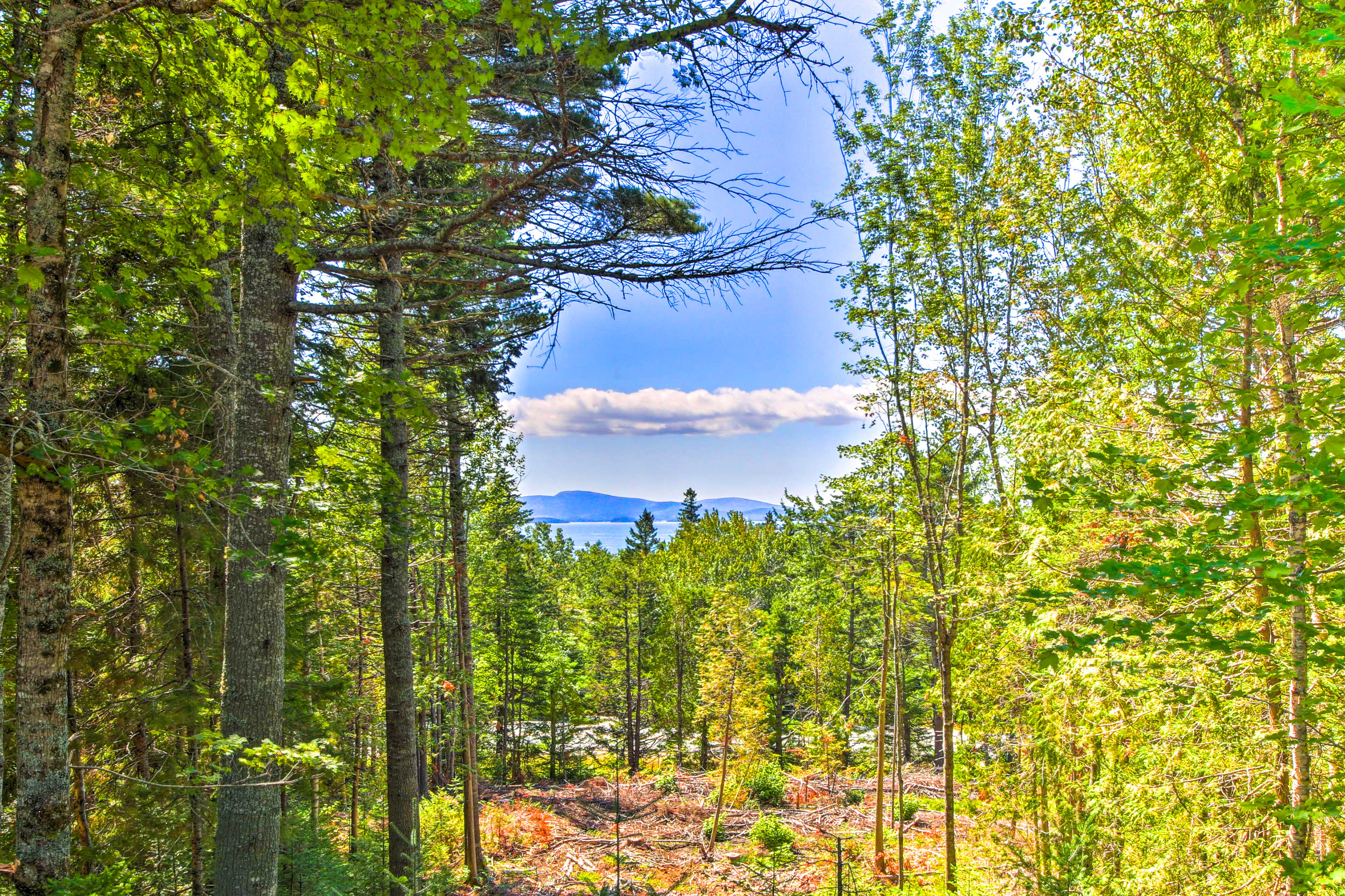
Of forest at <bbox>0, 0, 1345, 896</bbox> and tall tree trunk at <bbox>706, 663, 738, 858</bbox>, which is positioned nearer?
forest at <bbox>0, 0, 1345, 896</bbox>

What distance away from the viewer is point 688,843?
13.1 meters

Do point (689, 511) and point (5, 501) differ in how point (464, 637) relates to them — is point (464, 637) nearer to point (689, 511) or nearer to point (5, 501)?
point (5, 501)

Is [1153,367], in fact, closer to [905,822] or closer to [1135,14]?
[1135,14]

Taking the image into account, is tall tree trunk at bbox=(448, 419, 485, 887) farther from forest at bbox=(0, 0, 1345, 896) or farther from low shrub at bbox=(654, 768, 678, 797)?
low shrub at bbox=(654, 768, 678, 797)

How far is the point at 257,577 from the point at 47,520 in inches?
36.7

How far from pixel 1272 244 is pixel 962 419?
4.83 metres

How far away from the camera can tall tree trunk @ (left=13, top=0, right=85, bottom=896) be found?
7.76 ft

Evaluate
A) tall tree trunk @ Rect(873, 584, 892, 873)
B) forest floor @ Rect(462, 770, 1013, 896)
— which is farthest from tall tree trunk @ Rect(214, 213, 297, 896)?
tall tree trunk @ Rect(873, 584, 892, 873)

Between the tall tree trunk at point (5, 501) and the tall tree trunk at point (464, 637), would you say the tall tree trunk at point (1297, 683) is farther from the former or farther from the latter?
the tall tree trunk at point (464, 637)

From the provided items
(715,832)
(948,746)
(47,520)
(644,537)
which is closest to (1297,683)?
(948,746)

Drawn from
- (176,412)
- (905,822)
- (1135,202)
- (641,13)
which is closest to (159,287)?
(176,412)

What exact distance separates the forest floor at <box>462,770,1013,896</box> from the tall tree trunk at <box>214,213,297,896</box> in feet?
19.3

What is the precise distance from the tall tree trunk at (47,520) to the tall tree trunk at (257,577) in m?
0.75

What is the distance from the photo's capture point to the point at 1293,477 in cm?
333
